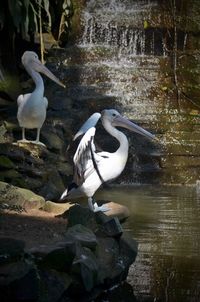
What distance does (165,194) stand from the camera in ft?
34.1

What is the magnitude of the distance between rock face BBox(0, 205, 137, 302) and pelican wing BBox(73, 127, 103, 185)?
124 centimetres

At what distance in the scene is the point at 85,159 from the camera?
7816 millimetres

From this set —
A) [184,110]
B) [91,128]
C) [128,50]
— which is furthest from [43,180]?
[128,50]

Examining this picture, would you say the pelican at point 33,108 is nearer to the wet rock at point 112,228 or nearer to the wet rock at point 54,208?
the wet rock at point 54,208

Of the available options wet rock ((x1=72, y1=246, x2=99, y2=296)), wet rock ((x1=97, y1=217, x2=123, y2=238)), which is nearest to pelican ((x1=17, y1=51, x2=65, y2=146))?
wet rock ((x1=97, y1=217, x2=123, y2=238))

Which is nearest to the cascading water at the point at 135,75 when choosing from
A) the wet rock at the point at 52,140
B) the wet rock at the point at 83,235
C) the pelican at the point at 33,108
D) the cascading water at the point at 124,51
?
the cascading water at the point at 124,51

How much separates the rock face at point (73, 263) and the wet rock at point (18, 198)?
985mm

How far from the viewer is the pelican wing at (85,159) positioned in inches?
304

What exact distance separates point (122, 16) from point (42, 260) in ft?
40.5

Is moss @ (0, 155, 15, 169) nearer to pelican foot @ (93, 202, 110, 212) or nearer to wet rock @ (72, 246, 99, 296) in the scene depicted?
pelican foot @ (93, 202, 110, 212)

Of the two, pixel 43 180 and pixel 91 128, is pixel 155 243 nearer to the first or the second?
pixel 91 128

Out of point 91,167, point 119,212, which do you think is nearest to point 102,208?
point 119,212

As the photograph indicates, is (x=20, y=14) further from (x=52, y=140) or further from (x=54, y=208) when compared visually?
(x=54, y=208)

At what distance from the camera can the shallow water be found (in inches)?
238
